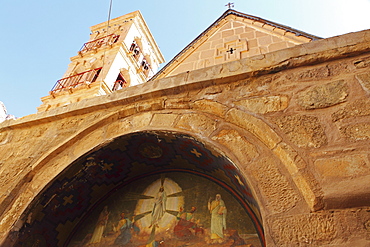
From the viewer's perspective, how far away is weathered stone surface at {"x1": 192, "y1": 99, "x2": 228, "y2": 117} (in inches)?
90.9

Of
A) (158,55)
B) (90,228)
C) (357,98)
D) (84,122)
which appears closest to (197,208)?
(90,228)

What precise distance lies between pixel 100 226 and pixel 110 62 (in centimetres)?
1483

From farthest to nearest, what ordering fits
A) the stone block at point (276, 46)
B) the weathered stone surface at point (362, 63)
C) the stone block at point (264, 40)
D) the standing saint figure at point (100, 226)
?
the stone block at point (264, 40)
the stone block at point (276, 46)
the standing saint figure at point (100, 226)
the weathered stone surface at point (362, 63)

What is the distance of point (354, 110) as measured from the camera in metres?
1.84

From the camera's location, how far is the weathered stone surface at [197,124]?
226cm

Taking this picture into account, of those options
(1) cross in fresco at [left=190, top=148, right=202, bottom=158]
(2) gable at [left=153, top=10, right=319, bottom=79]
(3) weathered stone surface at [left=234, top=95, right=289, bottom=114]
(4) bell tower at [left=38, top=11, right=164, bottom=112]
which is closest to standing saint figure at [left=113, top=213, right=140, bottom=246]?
(1) cross in fresco at [left=190, top=148, right=202, bottom=158]

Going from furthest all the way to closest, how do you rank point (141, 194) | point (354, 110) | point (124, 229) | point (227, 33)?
1. point (227, 33)
2. point (141, 194)
3. point (124, 229)
4. point (354, 110)

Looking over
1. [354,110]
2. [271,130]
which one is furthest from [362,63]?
[271,130]

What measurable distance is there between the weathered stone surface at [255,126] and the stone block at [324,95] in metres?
0.34

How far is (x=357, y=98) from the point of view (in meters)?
1.89

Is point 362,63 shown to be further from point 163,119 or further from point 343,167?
point 163,119

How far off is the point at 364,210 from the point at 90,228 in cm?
277

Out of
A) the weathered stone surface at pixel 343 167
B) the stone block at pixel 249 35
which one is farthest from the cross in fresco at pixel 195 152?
the stone block at pixel 249 35

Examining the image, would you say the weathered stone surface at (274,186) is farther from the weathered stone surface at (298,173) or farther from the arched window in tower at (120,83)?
the arched window in tower at (120,83)
